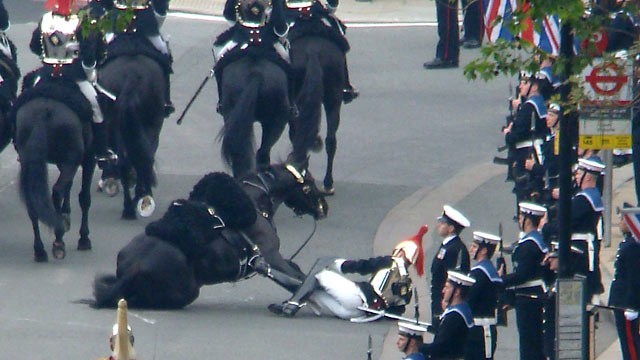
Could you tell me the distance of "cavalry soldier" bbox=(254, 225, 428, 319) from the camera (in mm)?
14688

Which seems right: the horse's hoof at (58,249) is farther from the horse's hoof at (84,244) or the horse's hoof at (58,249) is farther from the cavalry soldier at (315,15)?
the cavalry soldier at (315,15)

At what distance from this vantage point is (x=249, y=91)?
17250 mm

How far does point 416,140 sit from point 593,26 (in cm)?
1081

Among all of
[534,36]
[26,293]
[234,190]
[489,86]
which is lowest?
[489,86]

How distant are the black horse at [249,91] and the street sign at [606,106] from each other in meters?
3.96

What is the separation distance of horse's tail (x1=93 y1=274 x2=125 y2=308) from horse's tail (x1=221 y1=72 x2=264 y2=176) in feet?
8.42

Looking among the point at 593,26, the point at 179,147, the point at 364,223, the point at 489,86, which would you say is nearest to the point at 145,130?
the point at 364,223

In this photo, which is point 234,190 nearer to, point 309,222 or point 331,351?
point 331,351

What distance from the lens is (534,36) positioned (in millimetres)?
14266

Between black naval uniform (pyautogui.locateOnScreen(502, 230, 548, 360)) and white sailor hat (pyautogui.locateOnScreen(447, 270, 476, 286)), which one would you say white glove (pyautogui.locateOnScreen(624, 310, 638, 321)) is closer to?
black naval uniform (pyautogui.locateOnScreen(502, 230, 548, 360))

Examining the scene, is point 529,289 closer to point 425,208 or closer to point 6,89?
point 425,208

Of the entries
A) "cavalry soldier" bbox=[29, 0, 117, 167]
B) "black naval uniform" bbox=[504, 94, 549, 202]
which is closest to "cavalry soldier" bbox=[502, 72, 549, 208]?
"black naval uniform" bbox=[504, 94, 549, 202]

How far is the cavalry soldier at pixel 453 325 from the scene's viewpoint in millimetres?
12516

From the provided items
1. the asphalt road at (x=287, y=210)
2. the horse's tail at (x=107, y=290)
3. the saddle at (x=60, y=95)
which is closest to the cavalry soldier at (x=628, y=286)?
the asphalt road at (x=287, y=210)
